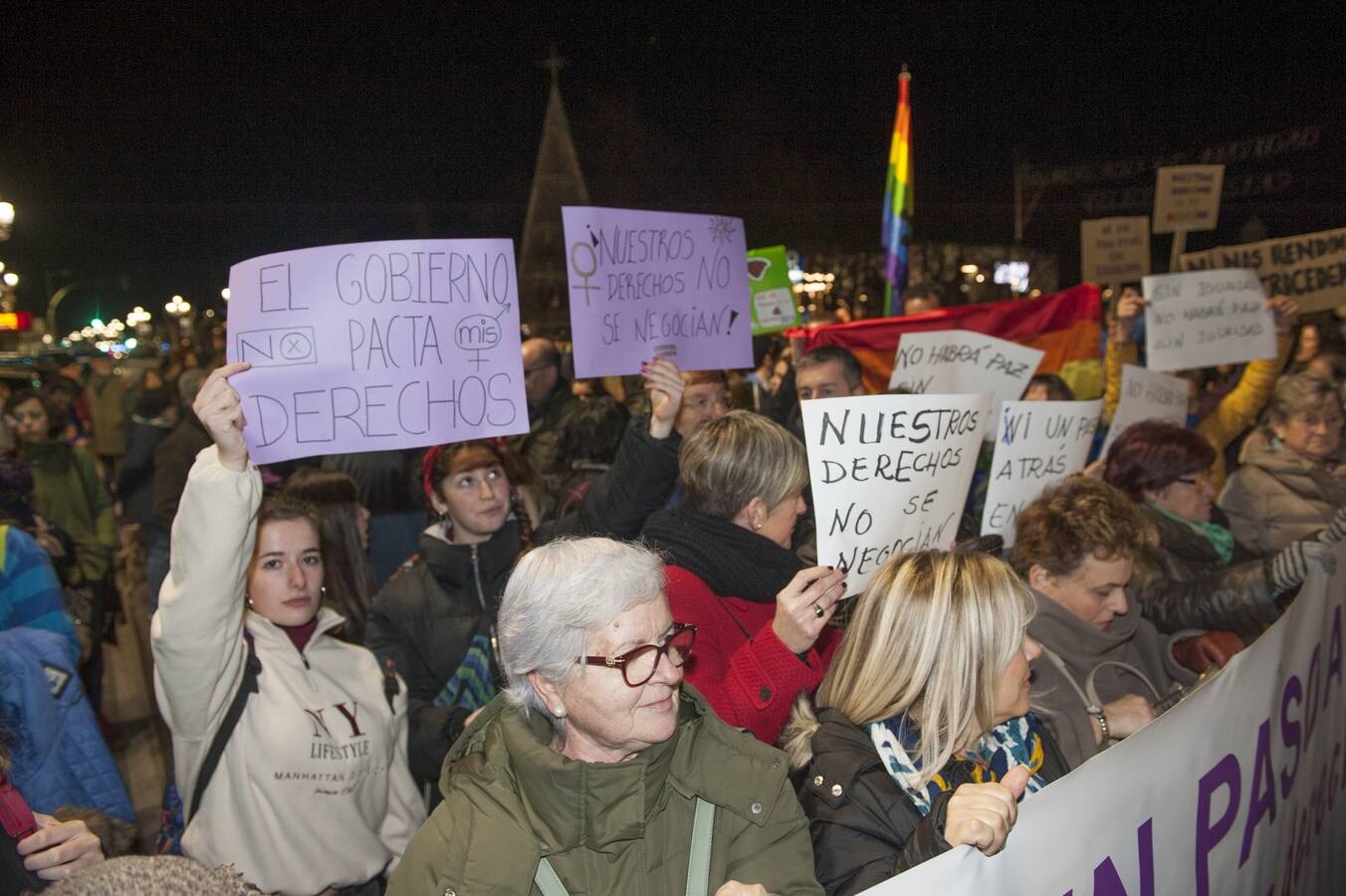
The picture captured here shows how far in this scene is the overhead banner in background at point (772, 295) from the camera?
737 centimetres

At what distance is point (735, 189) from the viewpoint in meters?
19.8

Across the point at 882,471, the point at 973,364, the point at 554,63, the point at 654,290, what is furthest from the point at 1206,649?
the point at 554,63

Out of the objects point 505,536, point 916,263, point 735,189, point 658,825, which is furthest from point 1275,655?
point 916,263

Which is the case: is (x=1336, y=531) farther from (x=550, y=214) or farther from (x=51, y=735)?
(x=550, y=214)

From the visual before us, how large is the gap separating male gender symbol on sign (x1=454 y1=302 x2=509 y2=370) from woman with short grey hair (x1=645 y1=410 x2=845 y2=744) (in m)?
0.68

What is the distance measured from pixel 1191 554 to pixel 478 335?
276cm

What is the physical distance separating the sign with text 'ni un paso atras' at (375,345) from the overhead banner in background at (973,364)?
2.10 meters

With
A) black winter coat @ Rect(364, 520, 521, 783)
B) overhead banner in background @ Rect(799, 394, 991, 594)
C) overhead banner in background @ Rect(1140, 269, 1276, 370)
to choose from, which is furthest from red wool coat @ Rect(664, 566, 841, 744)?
overhead banner in background @ Rect(1140, 269, 1276, 370)

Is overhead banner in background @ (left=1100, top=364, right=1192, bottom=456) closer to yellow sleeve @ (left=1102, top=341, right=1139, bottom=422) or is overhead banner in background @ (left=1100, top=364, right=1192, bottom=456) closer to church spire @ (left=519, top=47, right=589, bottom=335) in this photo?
yellow sleeve @ (left=1102, top=341, right=1139, bottom=422)

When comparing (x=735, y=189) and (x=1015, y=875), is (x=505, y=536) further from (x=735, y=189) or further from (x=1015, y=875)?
(x=735, y=189)

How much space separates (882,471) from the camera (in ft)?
10.5

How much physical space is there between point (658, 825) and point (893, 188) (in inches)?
398

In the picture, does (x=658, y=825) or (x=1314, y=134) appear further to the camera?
(x=1314, y=134)

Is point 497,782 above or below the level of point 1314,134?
below
